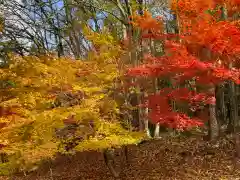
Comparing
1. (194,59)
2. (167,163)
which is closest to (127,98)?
(194,59)

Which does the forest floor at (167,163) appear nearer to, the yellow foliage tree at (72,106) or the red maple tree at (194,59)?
the red maple tree at (194,59)

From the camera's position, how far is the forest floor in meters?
14.7

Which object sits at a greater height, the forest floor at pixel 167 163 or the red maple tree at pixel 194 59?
the red maple tree at pixel 194 59

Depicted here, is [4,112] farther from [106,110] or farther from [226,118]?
[226,118]

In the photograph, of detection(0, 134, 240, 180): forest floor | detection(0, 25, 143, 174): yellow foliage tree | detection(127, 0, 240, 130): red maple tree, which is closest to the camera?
detection(127, 0, 240, 130): red maple tree

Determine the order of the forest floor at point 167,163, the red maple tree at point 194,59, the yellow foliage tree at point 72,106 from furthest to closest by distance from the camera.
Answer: the forest floor at point 167,163
the yellow foliage tree at point 72,106
the red maple tree at point 194,59

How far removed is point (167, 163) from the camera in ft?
53.7

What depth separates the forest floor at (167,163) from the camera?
14655 millimetres

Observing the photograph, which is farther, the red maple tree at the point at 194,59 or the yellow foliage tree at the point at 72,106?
the yellow foliage tree at the point at 72,106

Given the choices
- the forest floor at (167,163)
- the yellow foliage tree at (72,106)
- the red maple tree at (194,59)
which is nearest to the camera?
the red maple tree at (194,59)

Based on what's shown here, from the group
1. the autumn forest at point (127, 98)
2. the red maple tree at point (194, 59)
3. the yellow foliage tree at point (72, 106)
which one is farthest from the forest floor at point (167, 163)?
the yellow foliage tree at point (72, 106)

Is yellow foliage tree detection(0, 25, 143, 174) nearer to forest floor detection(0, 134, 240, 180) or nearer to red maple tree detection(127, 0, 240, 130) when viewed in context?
red maple tree detection(127, 0, 240, 130)

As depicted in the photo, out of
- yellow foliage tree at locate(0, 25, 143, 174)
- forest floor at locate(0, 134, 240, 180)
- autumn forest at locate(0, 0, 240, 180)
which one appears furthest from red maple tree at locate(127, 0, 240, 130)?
forest floor at locate(0, 134, 240, 180)

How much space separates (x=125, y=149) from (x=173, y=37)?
5.39 metres
